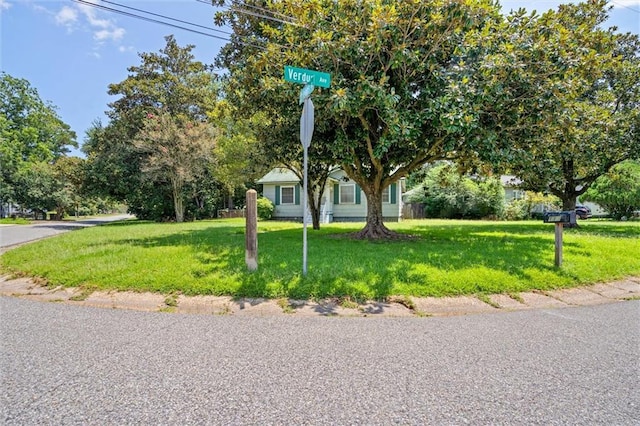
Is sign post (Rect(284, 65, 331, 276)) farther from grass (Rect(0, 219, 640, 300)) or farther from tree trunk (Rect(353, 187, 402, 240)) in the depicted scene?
tree trunk (Rect(353, 187, 402, 240))

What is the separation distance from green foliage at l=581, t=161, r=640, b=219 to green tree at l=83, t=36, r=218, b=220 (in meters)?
23.1

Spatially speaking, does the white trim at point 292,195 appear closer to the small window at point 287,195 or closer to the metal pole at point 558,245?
the small window at point 287,195

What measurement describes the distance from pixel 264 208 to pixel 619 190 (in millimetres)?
21744

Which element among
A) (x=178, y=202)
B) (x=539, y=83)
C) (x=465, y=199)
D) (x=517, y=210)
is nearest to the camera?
(x=539, y=83)

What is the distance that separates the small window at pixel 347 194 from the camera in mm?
21406

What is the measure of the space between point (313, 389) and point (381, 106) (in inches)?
234

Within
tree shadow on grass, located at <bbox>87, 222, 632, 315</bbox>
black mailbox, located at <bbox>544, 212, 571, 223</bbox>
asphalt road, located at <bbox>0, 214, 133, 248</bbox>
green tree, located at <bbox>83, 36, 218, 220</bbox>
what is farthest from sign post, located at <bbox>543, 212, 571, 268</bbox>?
green tree, located at <bbox>83, 36, 218, 220</bbox>

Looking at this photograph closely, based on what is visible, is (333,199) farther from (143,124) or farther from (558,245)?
(558,245)

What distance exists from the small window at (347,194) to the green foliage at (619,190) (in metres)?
12.7

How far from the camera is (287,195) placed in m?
22.5

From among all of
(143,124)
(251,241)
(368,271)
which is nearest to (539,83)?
(368,271)

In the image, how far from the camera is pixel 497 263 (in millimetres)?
5992

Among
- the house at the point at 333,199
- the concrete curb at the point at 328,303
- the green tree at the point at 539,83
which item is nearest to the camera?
the concrete curb at the point at 328,303

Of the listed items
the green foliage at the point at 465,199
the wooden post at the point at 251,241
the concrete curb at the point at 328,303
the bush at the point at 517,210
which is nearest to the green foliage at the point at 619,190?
the bush at the point at 517,210
